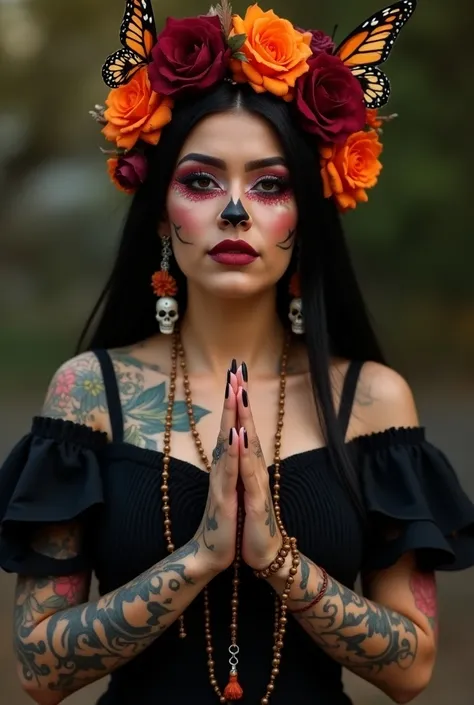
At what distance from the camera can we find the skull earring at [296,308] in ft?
7.31

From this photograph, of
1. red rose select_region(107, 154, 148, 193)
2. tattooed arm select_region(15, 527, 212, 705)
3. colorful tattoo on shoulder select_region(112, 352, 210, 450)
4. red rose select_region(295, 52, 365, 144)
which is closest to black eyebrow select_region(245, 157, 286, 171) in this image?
red rose select_region(295, 52, 365, 144)

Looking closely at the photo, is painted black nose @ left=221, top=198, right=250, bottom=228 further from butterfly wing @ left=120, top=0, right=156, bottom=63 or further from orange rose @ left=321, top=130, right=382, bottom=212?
butterfly wing @ left=120, top=0, right=156, bottom=63

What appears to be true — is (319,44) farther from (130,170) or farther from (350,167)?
(130,170)

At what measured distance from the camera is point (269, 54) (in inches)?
80.8

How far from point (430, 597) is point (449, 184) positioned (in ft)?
8.92

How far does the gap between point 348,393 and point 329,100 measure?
1.85 ft

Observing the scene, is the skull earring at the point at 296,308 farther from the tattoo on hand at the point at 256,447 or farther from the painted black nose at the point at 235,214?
the tattoo on hand at the point at 256,447

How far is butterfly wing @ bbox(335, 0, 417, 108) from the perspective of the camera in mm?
2174

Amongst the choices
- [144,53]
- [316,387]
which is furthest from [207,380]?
[144,53]

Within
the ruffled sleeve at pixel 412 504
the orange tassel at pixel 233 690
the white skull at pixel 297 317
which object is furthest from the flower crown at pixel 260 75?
the orange tassel at pixel 233 690

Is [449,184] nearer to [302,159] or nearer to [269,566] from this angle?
[302,159]

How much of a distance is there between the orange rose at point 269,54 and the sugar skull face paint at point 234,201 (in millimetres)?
72

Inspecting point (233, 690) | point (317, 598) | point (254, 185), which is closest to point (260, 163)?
point (254, 185)

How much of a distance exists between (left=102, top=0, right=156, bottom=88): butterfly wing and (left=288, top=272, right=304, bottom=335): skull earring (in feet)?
1.69
